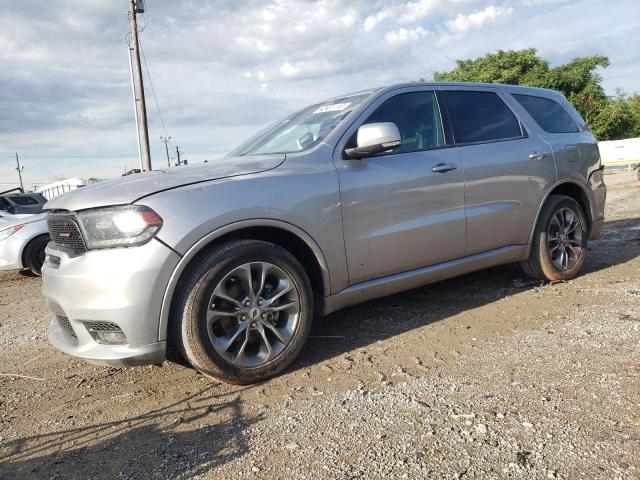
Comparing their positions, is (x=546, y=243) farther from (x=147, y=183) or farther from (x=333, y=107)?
(x=147, y=183)

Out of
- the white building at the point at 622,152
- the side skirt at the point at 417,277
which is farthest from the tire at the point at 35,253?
the white building at the point at 622,152

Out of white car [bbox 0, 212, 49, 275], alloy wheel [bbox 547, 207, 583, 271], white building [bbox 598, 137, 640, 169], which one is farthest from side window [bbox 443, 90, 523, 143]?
white building [bbox 598, 137, 640, 169]

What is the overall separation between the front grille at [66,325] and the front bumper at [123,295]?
8.0 inches

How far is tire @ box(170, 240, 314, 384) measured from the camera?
2904mm

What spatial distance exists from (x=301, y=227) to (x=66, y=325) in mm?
1552

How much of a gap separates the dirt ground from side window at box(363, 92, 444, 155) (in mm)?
1374

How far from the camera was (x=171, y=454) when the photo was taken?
2.39m

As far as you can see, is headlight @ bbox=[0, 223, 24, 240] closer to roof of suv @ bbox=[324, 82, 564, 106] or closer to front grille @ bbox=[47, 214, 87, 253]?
front grille @ bbox=[47, 214, 87, 253]

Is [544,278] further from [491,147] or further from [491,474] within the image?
[491,474]

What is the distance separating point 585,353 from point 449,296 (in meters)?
1.62

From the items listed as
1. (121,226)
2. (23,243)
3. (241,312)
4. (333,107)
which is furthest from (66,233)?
(23,243)

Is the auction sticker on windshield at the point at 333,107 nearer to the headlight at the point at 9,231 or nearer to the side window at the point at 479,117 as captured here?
the side window at the point at 479,117

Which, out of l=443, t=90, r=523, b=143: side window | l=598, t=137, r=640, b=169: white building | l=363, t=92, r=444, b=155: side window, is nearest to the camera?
l=363, t=92, r=444, b=155: side window

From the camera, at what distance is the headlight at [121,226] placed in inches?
110
